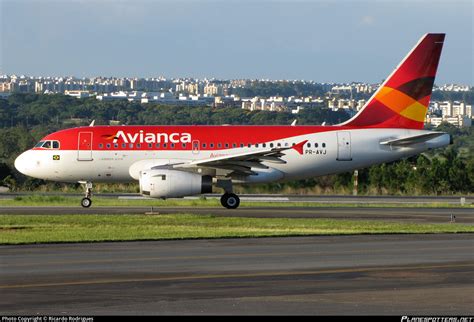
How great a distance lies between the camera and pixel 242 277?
20.4 m

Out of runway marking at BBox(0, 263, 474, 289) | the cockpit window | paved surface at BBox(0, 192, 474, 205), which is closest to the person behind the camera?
runway marking at BBox(0, 263, 474, 289)

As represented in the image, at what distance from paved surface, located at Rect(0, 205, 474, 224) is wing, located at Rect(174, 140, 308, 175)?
161cm

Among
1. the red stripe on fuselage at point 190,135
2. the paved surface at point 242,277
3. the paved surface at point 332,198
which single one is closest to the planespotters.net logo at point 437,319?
the paved surface at point 242,277

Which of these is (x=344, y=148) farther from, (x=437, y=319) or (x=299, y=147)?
(x=437, y=319)

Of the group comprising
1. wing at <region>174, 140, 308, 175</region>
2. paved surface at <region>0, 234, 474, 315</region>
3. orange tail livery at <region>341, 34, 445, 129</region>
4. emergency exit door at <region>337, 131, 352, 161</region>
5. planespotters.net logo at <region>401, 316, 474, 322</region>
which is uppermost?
orange tail livery at <region>341, 34, 445, 129</region>

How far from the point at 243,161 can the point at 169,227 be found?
30.0 feet

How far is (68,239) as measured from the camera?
27734 mm

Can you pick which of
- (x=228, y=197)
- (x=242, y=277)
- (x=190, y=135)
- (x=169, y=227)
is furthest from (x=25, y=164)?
(x=242, y=277)

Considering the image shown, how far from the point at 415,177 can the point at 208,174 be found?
18.6 metres

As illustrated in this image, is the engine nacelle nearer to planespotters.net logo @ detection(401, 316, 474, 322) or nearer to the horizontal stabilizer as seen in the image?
the horizontal stabilizer

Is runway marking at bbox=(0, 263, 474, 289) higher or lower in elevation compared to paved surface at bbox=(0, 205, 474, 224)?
lower

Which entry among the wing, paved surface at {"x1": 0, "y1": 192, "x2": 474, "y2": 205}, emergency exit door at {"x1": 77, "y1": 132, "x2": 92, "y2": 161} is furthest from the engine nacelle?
paved surface at {"x1": 0, "y1": 192, "x2": 474, "y2": 205}

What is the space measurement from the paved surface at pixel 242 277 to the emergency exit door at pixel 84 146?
50.3ft

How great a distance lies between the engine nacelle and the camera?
3897 centimetres
